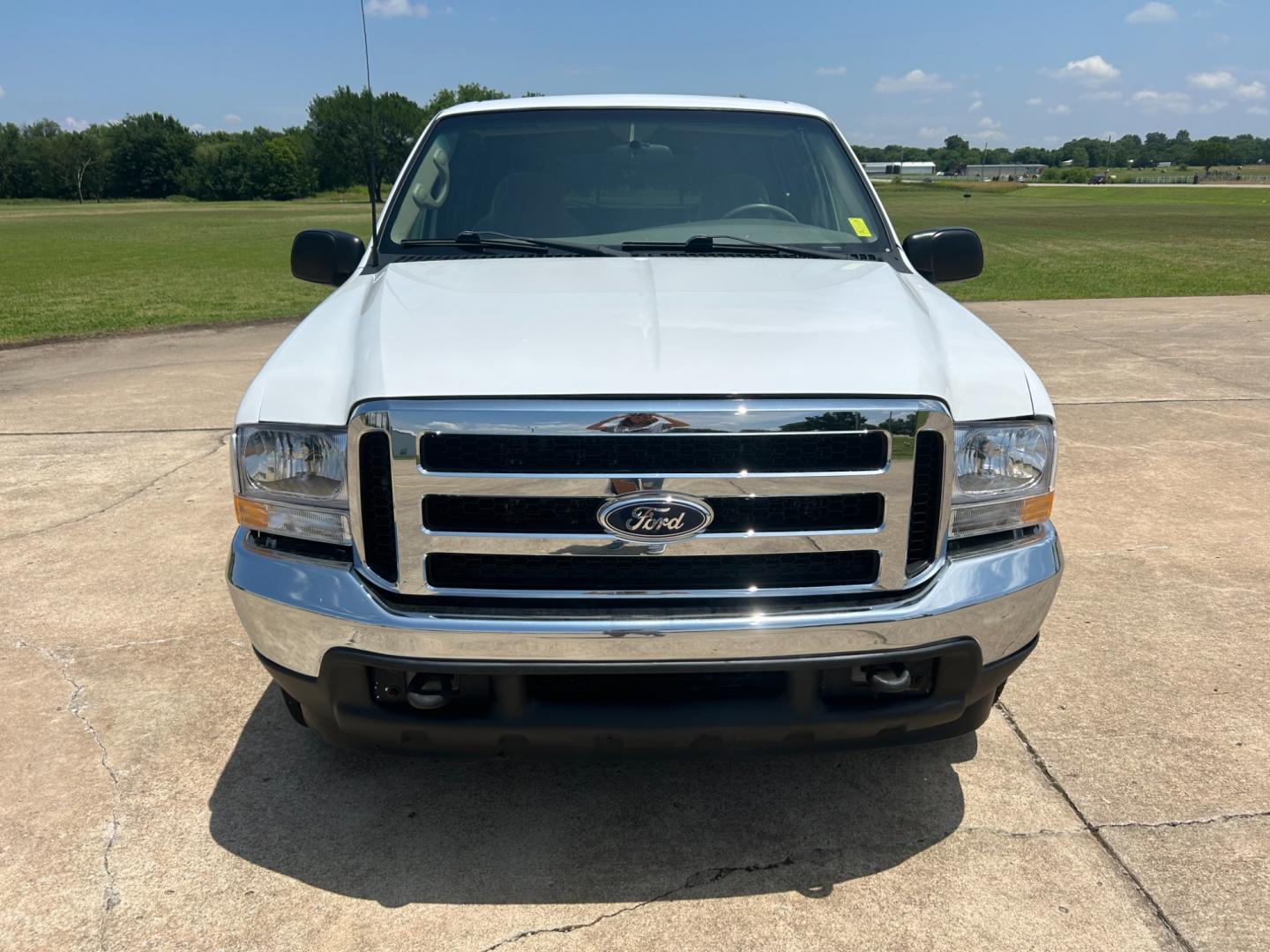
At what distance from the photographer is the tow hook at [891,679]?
2.41 metres

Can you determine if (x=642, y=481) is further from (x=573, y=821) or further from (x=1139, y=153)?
(x=1139, y=153)

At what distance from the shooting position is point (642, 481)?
2.28m

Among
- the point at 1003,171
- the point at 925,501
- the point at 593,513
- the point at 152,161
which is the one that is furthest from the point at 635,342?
the point at 1003,171

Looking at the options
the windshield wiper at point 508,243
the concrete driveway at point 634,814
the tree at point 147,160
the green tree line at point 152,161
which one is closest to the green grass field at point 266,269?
the concrete driveway at point 634,814

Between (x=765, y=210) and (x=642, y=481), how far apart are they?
1.88 meters

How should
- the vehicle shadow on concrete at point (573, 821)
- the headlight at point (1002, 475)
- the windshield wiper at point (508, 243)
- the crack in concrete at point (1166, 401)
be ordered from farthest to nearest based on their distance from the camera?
the crack in concrete at point (1166, 401) < the windshield wiper at point (508, 243) < the vehicle shadow on concrete at point (573, 821) < the headlight at point (1002, 475)

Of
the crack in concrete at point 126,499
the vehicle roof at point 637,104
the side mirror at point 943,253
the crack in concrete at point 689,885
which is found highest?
the vehicle roof at point 637,104

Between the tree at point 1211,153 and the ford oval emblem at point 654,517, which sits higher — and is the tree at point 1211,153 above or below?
above

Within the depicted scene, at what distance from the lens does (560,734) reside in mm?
2344

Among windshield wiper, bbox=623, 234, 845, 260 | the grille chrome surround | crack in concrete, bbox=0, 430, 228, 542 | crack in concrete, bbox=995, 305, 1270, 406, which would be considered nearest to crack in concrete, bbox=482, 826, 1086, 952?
the grille chrome surround

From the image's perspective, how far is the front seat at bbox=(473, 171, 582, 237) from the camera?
3.63m

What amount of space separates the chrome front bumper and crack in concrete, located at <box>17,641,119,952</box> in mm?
712

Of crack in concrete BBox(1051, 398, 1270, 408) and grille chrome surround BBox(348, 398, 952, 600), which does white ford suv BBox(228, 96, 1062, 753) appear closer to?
grille chrome surround BBox(348, 398, 952, 600)

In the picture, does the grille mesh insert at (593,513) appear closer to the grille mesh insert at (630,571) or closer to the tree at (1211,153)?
the grille mesh insert at (630,571)
